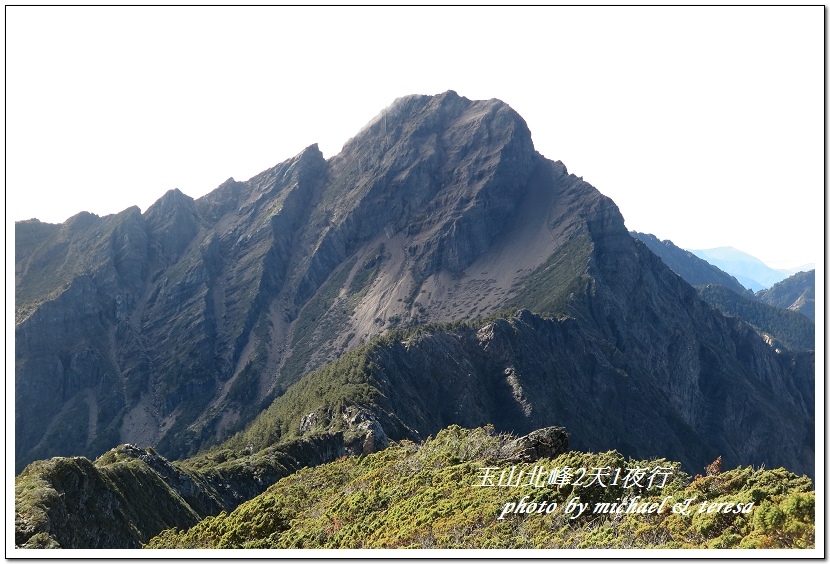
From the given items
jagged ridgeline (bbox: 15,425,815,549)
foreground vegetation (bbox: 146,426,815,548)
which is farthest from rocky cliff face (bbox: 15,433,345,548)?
foreground vegetation (bbox: 146,426,815,548)

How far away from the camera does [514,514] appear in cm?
3281

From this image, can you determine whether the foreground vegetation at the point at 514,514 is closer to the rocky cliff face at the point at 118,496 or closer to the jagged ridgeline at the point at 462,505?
the jagged ridgeline at the point at 462,505

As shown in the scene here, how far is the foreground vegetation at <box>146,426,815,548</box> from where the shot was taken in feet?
92.2

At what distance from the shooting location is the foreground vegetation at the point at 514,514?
28.1 m

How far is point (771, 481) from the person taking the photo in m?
31.8

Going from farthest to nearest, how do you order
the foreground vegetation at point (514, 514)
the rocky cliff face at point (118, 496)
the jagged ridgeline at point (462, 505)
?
1. the rocky cliff face at point (118, 496)
2. the jagged ridgeline at point (462, 505)
3. the foreground vegetation at point (514, 514)

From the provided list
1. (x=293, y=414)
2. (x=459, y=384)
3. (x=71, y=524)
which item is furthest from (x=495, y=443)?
(x=459, y=384)

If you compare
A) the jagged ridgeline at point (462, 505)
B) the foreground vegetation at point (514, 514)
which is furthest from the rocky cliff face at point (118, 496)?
the foreground vegetation at point (514, 514)

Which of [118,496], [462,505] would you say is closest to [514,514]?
[462,505]

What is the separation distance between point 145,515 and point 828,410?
4961 centimetres

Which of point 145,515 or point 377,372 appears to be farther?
point 377,372

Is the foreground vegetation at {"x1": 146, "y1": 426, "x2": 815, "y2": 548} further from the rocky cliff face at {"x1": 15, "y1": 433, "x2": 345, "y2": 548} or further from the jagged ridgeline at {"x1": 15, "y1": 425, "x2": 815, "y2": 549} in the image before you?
the rocky cliff face at {"x1": 15, "y1": 433, "x2": 345, "y2": 548}

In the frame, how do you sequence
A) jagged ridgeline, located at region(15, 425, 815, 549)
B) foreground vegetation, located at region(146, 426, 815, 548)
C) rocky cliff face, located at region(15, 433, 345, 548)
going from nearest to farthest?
foreground vegetation, located at region(146, 426, 815, 548) → jagged ridgeline, located at region(15, 425, 815, 549) → rocky cliff face, located at region(15, 433, 345, 548)

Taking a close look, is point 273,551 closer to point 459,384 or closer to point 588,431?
point 459,384
